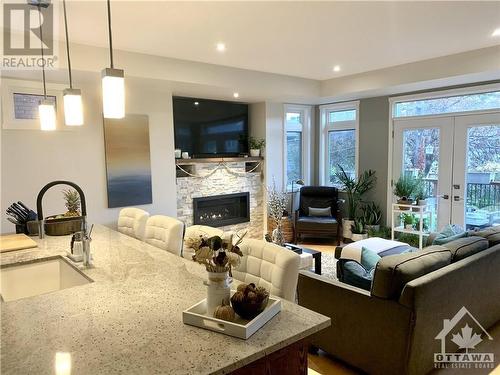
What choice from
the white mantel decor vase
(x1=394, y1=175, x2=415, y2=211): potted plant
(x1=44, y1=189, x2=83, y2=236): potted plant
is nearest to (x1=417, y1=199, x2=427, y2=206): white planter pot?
(x1=394, y1=175, x2=415, y2=211): potted plant

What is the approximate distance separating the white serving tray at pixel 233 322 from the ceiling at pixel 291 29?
8.06ft

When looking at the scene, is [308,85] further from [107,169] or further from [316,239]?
[107,169]

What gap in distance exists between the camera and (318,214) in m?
6.36

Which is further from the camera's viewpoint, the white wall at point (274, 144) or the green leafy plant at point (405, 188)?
the white wall at point (274, 144)

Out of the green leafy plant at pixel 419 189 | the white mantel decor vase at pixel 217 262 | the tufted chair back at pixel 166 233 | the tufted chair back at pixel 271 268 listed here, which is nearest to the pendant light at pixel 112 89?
the white mantel decor vase at pixel 217 262

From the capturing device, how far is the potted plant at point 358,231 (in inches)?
238

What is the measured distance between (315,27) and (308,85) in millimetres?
2489

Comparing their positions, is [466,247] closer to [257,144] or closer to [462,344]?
[462,344]

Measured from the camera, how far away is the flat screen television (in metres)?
5.61

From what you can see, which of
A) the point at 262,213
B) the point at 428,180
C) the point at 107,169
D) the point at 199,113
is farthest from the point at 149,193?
the point at 428,180

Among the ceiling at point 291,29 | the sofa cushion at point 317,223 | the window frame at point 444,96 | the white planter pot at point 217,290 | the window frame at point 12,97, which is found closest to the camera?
the white planter pot at point 217,290

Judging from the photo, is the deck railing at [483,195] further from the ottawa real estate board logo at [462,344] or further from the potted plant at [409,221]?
the ottawa real estate board logo at [462,344]

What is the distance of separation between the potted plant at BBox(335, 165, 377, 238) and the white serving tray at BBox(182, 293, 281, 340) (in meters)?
5.29

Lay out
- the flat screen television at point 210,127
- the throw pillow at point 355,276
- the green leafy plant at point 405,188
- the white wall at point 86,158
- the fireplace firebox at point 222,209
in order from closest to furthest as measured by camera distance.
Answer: the throw pillow at point 355,276 < the white wall at point 86,158 < the green leafy plant at point 405,188 < the flat screen television at point 210,127 < the fireplace firebox at point 222,209
